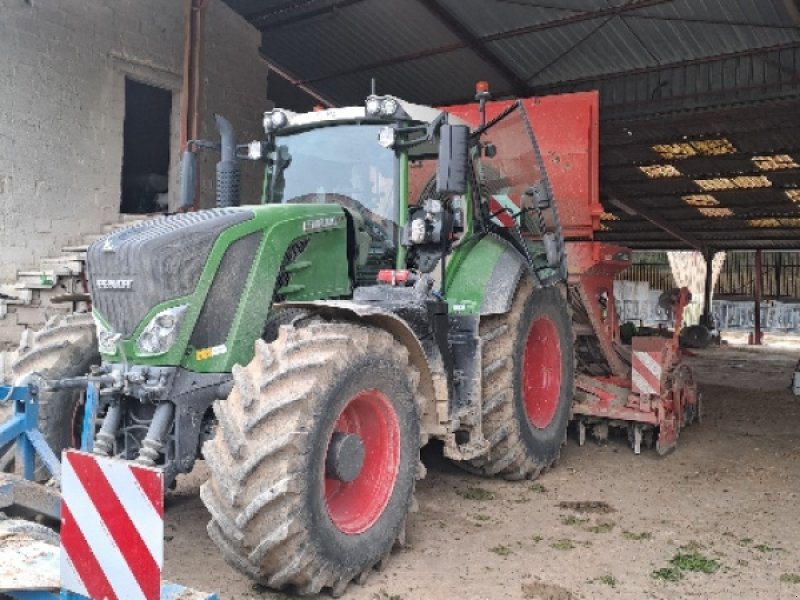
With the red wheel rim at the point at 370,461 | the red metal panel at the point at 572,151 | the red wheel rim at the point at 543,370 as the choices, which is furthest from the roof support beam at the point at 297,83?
the red wheel rim at the point at 370,461

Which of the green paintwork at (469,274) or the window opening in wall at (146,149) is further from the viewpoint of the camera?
the window opening in wall at (146,149)

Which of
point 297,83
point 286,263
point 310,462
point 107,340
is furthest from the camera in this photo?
point 297,83

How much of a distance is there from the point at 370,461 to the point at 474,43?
348 inches

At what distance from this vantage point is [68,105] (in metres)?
8.68

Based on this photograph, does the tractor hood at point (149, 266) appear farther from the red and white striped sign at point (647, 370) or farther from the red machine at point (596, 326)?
the red and white striped sign at point (647, 370)

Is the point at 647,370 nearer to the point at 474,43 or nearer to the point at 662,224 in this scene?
the point at 474,43

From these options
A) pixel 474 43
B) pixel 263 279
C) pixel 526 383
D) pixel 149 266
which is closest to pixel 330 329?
pixel 263 279

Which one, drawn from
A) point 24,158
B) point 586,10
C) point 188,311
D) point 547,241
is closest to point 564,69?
point 586,10

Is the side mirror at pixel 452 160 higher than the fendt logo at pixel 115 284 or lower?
higher

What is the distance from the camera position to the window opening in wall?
10.6m

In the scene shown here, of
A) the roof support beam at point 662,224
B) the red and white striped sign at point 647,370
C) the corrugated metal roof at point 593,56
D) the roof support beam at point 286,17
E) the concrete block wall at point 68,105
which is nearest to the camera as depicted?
the red and white striped sign at point 647,370

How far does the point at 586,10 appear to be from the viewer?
9656mm

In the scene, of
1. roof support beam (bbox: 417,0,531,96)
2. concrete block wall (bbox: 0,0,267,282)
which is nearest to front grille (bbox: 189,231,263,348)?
concrete block wall (bbox: 0,0,267,282)

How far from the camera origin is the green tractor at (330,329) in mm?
2854
